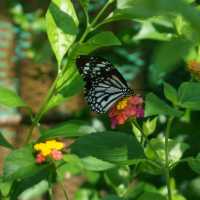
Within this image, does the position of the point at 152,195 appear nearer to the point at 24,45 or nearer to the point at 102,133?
the point at 102,133

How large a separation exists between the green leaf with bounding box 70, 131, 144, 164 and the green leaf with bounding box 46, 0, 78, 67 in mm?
217

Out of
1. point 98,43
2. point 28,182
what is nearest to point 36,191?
point 28,182

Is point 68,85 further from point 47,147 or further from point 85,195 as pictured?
point 85,195

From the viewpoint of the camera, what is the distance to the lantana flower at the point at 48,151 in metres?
1.10

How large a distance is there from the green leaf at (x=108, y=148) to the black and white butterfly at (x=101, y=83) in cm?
18

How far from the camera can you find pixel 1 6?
2879 millimetres

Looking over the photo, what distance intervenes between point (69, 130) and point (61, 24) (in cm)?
22

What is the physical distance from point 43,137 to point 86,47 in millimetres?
Answer: 221

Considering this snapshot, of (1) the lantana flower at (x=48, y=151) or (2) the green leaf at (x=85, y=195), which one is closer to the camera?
(1) the lantana flower at (x=48, y=151)

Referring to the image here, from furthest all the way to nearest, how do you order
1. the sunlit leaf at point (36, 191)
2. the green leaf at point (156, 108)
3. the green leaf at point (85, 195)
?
the sunlit leaf at point (36, 191), the green leaf at point (85, 195), the green leaf at point (156, 108)

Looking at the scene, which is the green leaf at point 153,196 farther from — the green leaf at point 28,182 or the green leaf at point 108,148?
the green leaf at point 28,182

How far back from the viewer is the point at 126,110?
1165mm

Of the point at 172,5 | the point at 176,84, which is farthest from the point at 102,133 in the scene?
the point at 176,84

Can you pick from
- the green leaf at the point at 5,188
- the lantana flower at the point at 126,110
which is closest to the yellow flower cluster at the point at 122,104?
the lantana flower at the point at 126,110
